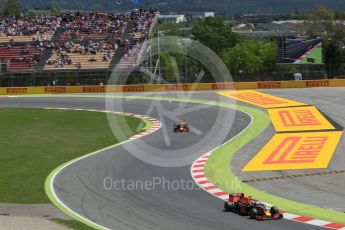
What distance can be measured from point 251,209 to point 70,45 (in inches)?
2371

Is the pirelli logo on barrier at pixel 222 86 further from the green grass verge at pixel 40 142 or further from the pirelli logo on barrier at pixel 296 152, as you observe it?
the pirelli logo on barrier at pixel 296 152

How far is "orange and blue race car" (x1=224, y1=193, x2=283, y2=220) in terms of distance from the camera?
1673 centimetres

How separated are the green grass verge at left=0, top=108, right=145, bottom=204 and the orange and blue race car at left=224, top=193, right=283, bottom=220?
21.2ft

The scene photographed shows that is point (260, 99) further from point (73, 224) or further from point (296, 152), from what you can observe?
point (73, 224)

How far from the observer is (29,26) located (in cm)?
8069

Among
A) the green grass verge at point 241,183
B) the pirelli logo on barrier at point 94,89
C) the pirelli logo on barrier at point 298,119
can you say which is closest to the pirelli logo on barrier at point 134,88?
the pirelli logo on barrier at point 94,89

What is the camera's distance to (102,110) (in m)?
48.9

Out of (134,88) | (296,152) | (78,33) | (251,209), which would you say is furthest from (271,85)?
(251,209)

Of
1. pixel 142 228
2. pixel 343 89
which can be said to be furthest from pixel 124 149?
pixel 343 89

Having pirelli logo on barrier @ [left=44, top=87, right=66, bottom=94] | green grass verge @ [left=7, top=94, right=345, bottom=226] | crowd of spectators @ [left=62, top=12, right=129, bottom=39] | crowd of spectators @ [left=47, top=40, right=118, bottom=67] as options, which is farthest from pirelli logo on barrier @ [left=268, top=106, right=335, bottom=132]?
crowd of spectators @ [left=62, top=12, right=129, bottom=39]

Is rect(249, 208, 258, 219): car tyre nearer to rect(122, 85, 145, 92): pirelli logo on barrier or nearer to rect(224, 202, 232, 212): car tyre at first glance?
rect(224, 202, 232, 212): car tyre

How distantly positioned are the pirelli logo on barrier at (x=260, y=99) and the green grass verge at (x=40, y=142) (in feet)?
35.1

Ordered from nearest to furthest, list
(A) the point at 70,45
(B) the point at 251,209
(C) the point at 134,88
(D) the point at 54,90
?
(B) the point at 251,209, (C) the point at 134,88, (D) the point at 54,90, (A) the point at 70,45

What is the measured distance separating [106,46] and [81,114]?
27.8 metres
